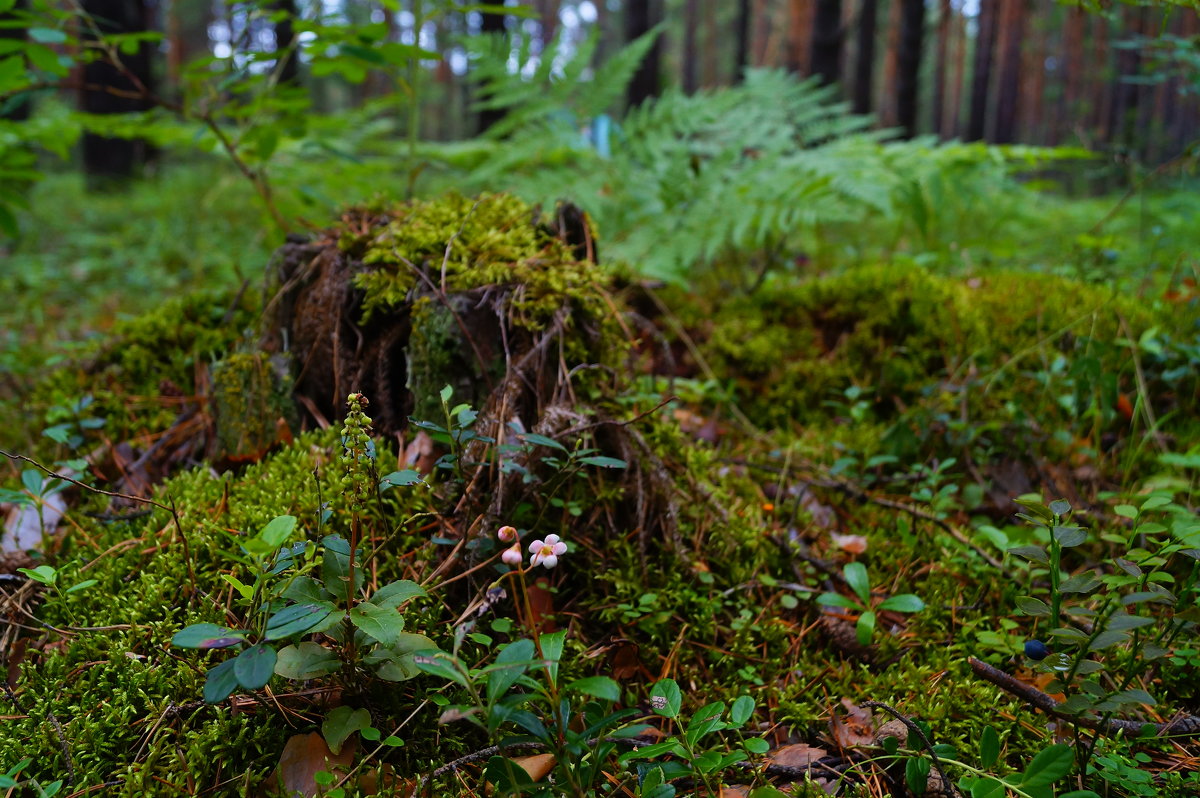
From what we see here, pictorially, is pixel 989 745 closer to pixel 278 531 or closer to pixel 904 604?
pixel 904 604

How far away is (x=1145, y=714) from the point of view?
1.56 metres

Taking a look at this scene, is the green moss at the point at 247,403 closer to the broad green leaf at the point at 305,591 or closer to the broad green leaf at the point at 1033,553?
the broad green leaf at the point at 305,591

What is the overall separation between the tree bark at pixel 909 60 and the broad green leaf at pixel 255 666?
8674mm

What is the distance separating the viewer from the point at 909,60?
8.69 metres

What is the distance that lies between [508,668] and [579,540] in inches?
27.0

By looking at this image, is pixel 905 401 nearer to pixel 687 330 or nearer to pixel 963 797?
pixel 687 330

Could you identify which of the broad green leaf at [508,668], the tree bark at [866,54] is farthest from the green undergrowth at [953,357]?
the tree bark at [866,54]

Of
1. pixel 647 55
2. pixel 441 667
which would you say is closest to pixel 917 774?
pixel 441 667

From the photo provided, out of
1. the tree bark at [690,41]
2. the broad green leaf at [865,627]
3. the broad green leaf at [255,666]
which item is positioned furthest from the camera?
the tree bark at [690,41]

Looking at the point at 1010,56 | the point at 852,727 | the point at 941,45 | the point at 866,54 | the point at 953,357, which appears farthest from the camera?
the point at 941,45

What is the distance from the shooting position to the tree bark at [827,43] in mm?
7961

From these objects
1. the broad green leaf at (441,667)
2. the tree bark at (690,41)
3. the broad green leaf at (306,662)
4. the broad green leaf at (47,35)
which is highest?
the tree bark at (690,41)

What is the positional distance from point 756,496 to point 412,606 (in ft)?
3.88

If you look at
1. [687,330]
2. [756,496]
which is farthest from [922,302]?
[756,496]
